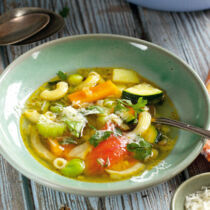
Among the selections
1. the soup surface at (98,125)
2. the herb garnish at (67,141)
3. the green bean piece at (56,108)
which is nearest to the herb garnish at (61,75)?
the soup surface at (98,125)

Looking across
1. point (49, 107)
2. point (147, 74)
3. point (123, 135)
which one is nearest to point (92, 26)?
point (147, 74)

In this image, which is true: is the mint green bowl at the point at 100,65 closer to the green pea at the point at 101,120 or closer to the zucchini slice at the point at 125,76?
the zucchini slice at the point at 125,76

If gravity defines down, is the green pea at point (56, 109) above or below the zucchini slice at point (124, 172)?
above

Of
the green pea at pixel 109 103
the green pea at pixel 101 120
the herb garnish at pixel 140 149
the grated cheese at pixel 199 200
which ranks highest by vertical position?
the green pea at pixel 109 103

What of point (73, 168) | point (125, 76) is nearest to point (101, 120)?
point (73, 168)

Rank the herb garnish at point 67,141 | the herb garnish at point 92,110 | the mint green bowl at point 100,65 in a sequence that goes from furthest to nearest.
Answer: the herb garnish at point 92,110 → the herb garnish at point 67,141 → the mint green bowl at point 100,65

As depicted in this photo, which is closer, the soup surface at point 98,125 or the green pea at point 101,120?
the soup surface at point 98,125

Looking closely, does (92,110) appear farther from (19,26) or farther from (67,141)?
(19,26)

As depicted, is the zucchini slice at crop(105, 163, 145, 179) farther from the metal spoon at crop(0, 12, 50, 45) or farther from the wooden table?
the metal spoon at crop(0, 12, 50, 45)
